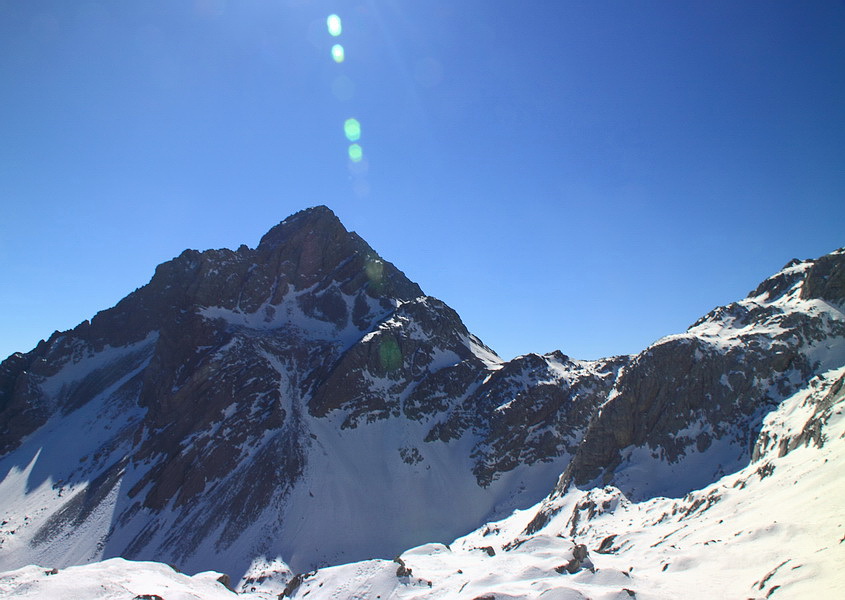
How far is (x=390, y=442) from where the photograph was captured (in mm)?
86312

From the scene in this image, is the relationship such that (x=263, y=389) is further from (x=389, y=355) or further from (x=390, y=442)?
(x=390, y=442)

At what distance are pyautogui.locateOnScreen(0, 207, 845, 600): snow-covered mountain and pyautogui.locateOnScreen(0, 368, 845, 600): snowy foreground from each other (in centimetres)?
23

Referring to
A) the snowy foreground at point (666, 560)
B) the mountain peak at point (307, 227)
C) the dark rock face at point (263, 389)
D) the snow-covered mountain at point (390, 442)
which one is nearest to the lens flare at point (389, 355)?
the dark rock face at point (263, 389)

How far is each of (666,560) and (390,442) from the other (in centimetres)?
6310

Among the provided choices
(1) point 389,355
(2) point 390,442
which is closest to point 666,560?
(2) point 390,442

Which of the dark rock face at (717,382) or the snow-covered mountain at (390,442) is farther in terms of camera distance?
the dark rock face at (717,382)

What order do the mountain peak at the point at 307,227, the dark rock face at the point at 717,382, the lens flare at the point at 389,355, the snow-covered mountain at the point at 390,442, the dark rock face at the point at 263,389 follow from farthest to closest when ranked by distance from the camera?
the mountain peak at the point at 307,227 → the lens flare at the point at 389,355 → the dark rock face at the point at 263,389 → the dark rock face at the point at 717,382 → the snow-covered mountain at the point at 390,442

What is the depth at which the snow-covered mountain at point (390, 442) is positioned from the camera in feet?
101

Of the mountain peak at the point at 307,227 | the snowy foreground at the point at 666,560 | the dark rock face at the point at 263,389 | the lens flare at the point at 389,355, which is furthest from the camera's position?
the mountain peak at the point at 307,227

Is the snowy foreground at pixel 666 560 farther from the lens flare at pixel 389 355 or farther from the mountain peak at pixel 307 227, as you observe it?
the mountain peak at pixel 307 227

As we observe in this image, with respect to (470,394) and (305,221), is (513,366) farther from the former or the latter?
(305,221)

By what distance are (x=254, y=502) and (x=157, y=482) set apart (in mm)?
18596

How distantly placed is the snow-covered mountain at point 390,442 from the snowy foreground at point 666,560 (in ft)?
0.76

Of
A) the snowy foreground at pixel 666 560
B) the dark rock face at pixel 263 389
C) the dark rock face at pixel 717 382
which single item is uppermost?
the dark rock face at pixel 263 389
